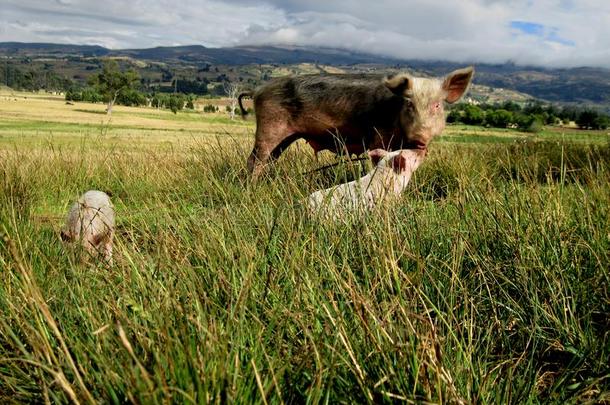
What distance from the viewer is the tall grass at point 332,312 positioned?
1986 mm

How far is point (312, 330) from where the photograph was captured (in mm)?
2445

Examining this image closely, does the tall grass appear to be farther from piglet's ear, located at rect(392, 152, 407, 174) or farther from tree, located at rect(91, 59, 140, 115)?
tree, located at rect(91, 59, 140, 115)

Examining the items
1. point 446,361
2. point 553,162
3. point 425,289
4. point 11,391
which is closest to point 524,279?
point 425,289

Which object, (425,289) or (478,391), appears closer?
(478,391)

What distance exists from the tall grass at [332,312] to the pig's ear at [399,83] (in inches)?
82.9

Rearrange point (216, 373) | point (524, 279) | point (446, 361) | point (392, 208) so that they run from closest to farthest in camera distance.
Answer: point (216, 373)
point (446, 361)
point (524, 279)
point (392, 208)

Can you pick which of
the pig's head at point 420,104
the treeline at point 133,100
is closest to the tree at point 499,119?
the treeline at point 133,100

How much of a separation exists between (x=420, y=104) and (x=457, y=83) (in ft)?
2.39

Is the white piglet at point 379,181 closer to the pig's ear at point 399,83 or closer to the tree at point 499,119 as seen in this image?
the pig's ear at point 399,83

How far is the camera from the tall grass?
199 cm

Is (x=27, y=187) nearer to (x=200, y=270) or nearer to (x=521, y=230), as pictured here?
(x=200, y=270)

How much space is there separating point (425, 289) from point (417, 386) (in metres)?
1.02

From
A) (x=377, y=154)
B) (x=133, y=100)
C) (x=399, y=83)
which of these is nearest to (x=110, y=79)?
(x=133, y=100)

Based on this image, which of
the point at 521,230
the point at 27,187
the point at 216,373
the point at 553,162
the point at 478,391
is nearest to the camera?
the point at 216,373
